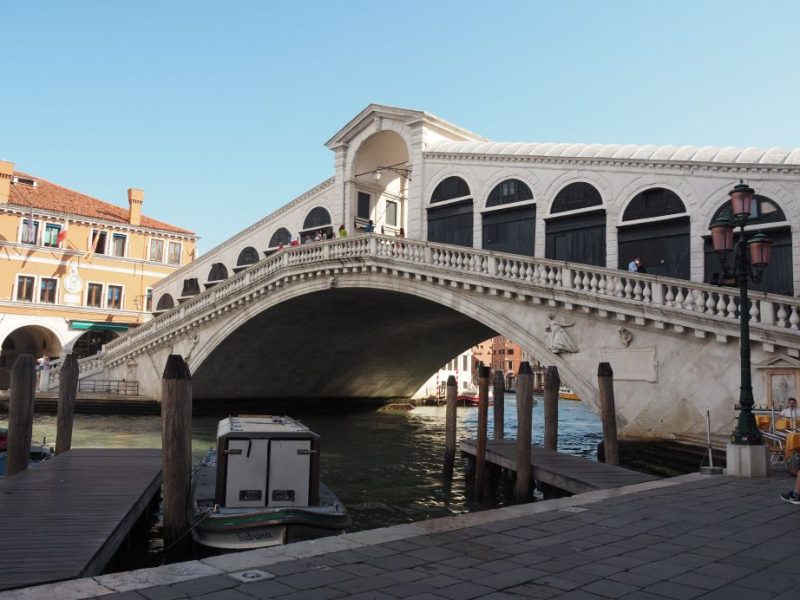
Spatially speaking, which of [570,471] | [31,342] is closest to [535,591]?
[570,471]

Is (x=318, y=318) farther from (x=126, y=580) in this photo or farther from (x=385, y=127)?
(x=126, y=580)

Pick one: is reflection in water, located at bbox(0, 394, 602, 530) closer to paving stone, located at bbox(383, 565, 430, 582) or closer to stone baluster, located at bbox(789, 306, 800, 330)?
paving stone, located at bbox(383, 565, 430, 582)

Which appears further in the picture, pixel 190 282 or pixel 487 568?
pixel 190 282

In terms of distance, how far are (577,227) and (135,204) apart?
2421 cm

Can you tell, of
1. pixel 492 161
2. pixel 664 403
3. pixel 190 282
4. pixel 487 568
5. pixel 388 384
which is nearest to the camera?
pixel 487 568

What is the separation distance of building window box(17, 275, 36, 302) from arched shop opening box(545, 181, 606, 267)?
24.0 m

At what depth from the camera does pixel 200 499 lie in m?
7.54

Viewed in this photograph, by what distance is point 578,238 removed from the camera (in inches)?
671

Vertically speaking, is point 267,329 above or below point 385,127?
below

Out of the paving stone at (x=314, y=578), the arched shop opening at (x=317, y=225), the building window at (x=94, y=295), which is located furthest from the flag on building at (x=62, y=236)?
the paving stone at (x=314, y=578)

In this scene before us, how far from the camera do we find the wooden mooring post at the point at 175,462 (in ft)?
22.2

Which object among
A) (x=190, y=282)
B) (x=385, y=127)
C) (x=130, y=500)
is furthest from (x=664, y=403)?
(x=190, y=282)

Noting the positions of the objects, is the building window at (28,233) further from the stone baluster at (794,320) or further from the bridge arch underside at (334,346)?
the stone baluster at (794,320)

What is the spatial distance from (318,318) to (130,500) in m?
16.4
